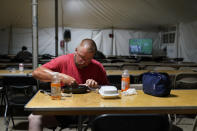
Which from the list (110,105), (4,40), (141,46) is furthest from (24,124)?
(141,46)

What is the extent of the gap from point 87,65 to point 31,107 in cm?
104

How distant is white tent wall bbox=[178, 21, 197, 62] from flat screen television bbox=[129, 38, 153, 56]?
2082 millimetres

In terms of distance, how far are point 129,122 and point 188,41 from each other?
340 inches

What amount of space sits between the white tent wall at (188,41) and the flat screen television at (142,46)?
2082 millimetres

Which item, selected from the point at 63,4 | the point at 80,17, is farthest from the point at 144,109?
the point at 80,17

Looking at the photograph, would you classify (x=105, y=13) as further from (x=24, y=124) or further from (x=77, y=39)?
(x=24, y=124)

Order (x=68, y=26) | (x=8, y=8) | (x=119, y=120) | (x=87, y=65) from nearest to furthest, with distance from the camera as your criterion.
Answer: (x=119, y=120) < (x=87, y=65) < (x=8, y=8) < (x=68, y=26)

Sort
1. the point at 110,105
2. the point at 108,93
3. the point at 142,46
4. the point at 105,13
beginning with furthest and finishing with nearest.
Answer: the point at 142,46 < the point at 105,13 < the point at 108,93 < the point at 110,105

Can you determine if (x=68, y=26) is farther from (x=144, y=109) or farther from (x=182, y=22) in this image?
(x=144, y=109)

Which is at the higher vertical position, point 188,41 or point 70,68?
point 188,41

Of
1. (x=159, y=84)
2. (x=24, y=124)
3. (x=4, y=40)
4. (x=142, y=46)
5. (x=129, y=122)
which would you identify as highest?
(x=4, y=40)

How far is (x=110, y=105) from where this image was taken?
1.68m

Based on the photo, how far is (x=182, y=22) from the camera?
945 centimetres

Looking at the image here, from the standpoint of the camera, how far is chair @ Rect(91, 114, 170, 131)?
126 cm
